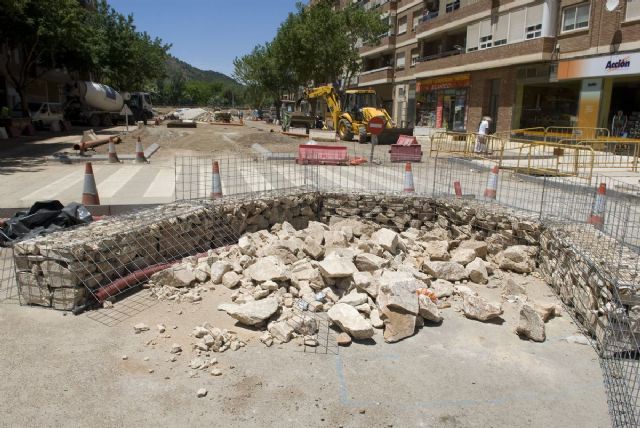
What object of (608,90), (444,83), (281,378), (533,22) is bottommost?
(281,378)

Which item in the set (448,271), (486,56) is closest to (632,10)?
(486,56)

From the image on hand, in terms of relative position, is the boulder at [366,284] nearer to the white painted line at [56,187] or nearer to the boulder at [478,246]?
the boulder at [478,246]

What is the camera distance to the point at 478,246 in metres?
7.64

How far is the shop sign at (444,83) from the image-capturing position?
34938 millimetres

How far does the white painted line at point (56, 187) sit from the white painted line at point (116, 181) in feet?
2.52

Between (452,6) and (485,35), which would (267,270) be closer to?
(485,35)

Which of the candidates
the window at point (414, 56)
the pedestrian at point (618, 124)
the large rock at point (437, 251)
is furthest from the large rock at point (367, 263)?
the window at point (414, 56)

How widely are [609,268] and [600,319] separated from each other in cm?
54

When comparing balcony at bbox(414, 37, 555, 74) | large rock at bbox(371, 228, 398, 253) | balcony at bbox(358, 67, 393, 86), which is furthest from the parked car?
large rock at bbox(371, 228, 398, 253)

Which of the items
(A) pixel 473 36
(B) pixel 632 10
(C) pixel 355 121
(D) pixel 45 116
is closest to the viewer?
(B) pixel 632 10

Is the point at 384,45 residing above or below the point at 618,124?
above

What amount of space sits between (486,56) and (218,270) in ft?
97.6

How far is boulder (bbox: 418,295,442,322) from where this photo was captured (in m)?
5.45

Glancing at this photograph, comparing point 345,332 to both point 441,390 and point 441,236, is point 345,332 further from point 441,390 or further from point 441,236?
point 441,236
